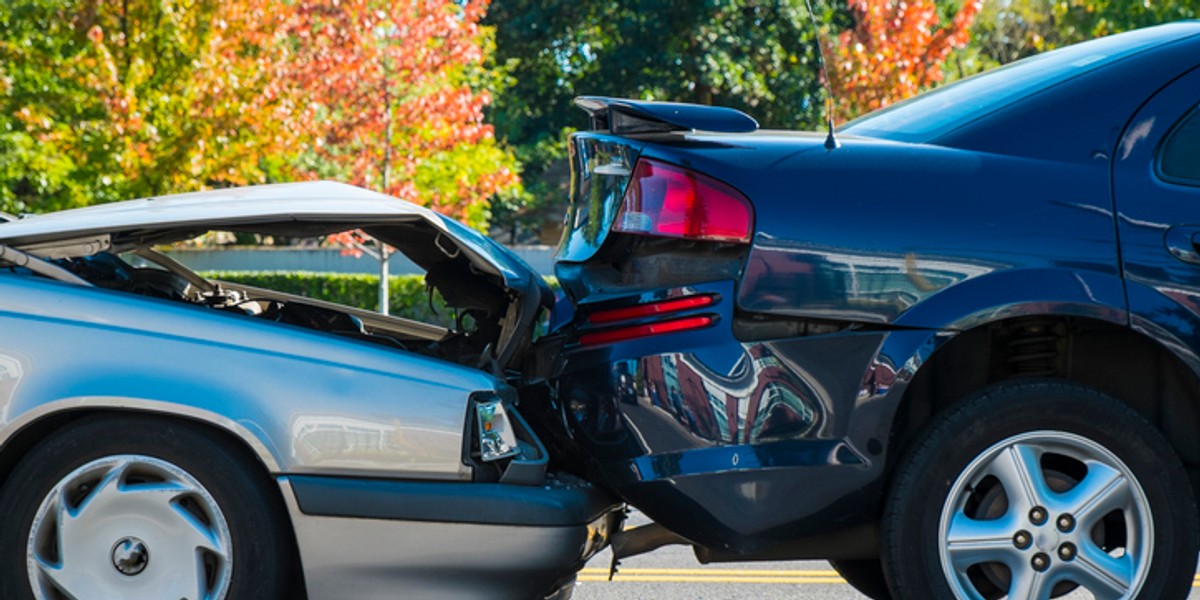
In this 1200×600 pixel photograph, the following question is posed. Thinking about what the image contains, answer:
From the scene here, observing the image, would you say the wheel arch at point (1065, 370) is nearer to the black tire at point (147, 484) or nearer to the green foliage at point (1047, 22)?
the black tire at point (147, 484)

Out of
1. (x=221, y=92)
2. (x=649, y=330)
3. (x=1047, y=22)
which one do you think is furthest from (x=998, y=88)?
(x=1047, y=22)

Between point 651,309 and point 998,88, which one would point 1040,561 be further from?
point 998,88

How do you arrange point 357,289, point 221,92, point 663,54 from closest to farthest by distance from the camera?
point 221,92 → point 357,289 → point 663,54

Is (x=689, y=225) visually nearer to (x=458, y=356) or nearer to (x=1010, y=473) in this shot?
(x=1010, y=473)

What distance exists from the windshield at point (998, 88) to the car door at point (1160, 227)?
0.83 ft

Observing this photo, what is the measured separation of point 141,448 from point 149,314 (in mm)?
329

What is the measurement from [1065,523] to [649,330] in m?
1.17

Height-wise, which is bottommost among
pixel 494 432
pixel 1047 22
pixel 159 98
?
pixel 494 432

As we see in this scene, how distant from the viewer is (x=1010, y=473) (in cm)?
346

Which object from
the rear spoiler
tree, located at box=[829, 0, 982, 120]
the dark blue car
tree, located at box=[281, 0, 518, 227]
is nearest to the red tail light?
the dark blue car

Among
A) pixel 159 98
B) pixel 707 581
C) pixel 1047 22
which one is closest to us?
pixel 707 581

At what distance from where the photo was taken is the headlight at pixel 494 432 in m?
3.47

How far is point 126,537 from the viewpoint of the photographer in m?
3.34

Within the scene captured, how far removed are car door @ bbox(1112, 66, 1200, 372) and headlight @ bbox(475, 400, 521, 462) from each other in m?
1.62
